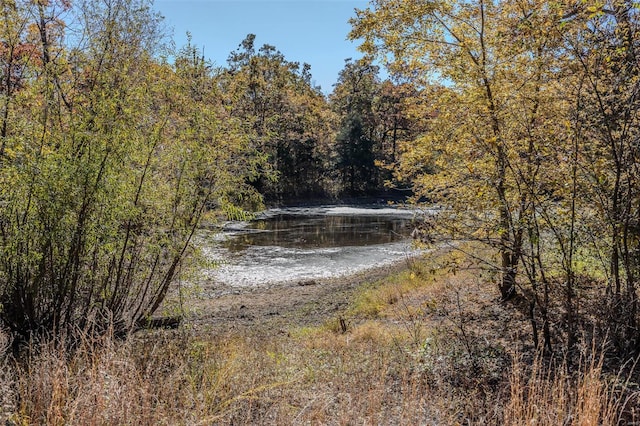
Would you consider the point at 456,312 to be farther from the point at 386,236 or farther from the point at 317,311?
the point at 386,236

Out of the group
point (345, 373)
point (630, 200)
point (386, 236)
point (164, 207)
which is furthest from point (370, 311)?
Result: point (386, 236)

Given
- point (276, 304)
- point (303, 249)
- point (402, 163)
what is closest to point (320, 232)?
point (303, 249)

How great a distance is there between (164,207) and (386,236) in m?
17.7

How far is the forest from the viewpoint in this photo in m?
3.82

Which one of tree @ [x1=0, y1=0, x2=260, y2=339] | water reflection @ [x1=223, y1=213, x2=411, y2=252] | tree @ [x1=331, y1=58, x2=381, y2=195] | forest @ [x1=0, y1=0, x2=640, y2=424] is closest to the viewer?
forest @ [x1=0, y1=0, x2=640, y2=424]

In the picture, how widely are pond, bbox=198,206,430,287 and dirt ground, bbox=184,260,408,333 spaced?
781 millimetres

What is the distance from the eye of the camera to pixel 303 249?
1872 centimetres

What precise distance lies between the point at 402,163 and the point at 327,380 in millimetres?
3858

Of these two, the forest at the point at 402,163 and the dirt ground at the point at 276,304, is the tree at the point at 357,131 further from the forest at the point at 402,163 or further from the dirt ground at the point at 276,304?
the forest at the point at 402,163

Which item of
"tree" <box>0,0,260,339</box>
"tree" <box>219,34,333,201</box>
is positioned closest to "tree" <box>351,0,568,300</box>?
"tree" <box>0,0,260,339</box>

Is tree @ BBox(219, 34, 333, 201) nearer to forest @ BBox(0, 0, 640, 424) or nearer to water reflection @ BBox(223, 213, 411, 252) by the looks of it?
water reflection @ BBox(223, 213, 411, 252)

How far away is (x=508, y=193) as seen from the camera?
4766 mm

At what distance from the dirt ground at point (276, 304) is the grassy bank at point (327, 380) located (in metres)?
1.34

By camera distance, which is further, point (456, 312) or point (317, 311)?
point (317, 311)
